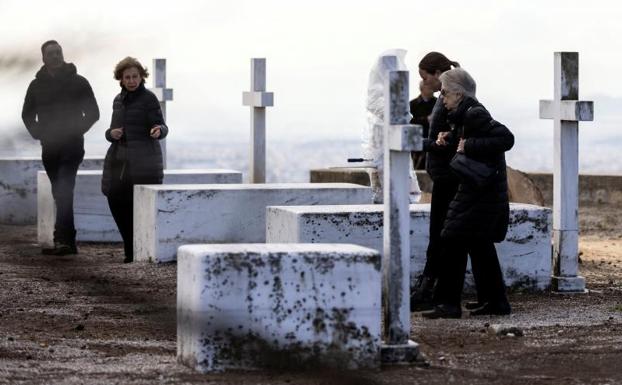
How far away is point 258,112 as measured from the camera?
15.2 metres

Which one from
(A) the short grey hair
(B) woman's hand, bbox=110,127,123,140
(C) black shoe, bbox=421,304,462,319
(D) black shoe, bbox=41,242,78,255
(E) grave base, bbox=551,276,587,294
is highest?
(A) the short grey hair

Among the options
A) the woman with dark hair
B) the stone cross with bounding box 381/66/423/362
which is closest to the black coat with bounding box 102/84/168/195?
the woman with dark hair

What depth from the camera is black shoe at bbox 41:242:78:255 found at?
13359 millimetres

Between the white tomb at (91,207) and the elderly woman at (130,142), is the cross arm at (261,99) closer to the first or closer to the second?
the white tomb at (91,207)

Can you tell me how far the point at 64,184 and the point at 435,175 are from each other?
183 inches

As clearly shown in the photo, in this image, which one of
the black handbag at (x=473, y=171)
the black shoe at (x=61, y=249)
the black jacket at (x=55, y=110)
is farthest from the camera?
the black shoe at (x=61, y=249)

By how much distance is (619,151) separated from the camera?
105m

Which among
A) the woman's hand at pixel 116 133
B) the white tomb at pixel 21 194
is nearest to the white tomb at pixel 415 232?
the woman's hand at pixel 116 133

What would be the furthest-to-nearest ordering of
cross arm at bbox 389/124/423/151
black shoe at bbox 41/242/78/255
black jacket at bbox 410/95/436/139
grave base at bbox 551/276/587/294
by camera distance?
1. black shoe at bbox 41/242/78/255
2. black jacket at bbox 410/95/436/139
3. grave base at bbox 551/276/587/294
4. cross arm at bbox 389/124/423/151

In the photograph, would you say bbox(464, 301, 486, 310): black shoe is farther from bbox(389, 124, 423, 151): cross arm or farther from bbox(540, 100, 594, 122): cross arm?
bbox(389, 124, 423, 151): cross arm

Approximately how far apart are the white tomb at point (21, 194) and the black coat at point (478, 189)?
8881mm

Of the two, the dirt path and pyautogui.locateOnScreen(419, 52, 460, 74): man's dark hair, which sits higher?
pyautogui.locateOnScreen(419, 52, 460, 74): man's dark hair

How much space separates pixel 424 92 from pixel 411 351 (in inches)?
138

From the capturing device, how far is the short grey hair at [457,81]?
9.09m
